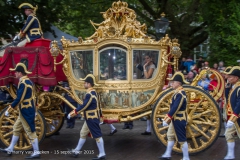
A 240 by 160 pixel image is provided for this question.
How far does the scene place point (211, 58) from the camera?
53.8 ft

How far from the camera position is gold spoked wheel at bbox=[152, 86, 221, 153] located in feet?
26.7

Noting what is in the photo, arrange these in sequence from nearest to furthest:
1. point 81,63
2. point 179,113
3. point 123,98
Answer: point 179,113
point 123,98
point 81,63

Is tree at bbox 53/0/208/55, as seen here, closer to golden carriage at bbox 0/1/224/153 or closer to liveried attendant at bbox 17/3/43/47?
liveried attendant at bbox 17/3/43/47

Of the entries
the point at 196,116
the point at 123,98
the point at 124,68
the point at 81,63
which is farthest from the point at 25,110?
the point at 196,116

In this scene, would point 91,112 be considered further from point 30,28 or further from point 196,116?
point 30,28

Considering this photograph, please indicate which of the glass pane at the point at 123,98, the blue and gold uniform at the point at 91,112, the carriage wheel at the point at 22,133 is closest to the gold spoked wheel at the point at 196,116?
the glass pane at the point at 123,98

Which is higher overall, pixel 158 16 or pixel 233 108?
pixel 158 16

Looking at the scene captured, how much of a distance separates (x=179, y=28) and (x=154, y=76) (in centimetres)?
907

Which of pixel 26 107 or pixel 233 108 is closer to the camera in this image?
pixel 233 108

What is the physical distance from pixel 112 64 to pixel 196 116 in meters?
2.00

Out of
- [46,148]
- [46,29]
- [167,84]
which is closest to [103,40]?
[167,84]

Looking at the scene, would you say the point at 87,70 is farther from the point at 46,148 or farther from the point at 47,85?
the point at 46,148

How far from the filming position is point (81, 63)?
9.01 m

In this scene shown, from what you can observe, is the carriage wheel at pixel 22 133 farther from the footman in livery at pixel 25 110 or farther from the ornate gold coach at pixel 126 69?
the ornate gold coach at pixel 126 69
